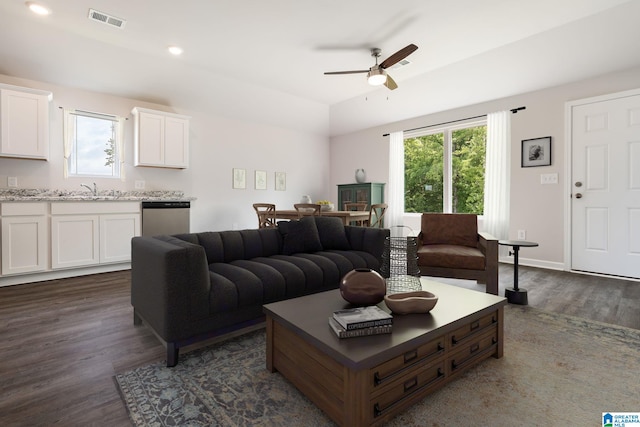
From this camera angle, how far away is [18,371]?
169 centimetres

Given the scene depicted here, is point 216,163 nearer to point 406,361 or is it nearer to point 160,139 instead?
point 160,139

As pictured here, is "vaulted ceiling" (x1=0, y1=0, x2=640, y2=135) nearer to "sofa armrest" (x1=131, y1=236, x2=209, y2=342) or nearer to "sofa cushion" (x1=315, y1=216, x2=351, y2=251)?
"sofa cushion" (x1=315, y1=216, x2=351, y2=251)

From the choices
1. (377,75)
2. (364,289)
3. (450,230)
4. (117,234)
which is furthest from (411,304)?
(117,234)

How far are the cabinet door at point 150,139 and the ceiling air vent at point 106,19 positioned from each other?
139cm

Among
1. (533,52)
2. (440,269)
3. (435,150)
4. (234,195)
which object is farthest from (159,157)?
(533,52)

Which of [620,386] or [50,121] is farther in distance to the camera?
[50,121]

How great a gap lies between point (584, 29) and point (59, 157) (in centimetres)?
676

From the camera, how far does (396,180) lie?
623 centimetres

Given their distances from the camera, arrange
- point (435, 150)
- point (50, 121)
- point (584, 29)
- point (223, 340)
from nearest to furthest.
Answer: point (223, 340)
point (584, 29)
point (50, 121)
point (435, 150)

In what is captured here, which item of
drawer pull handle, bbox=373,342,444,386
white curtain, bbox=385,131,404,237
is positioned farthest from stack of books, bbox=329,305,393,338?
white curtain, bbox=385,131,404,237

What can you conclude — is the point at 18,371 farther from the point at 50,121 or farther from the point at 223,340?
the point at 50,121

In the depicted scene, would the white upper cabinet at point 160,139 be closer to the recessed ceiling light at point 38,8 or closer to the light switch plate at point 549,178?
the recessed ceiling light at point 38,8

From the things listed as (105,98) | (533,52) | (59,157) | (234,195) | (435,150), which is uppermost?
(533,52)
